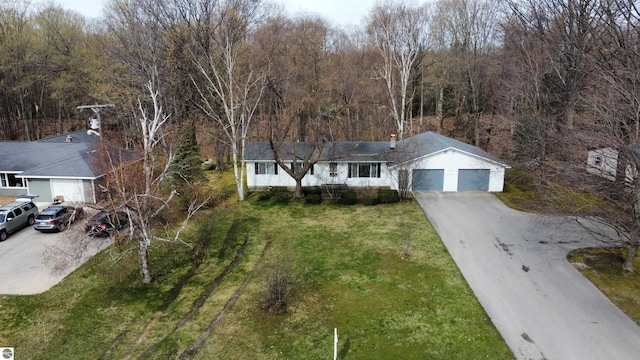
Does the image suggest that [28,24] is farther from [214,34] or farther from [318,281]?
[318,281]

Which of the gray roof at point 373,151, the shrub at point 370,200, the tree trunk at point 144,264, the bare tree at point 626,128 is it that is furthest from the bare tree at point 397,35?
the tree trunk at point 144,264

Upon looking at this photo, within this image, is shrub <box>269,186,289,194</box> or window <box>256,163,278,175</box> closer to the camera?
shrub <box>269,186,289,194</box>

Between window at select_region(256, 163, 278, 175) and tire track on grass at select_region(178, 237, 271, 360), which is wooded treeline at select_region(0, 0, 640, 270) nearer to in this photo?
window at select_region(256, 163, 278, 175)

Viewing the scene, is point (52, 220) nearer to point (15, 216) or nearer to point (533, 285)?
point (15, 216)

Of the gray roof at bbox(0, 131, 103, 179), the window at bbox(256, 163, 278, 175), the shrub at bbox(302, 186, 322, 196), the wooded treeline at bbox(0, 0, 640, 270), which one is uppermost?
the wooded treeline at bbox(0, 0, 640, 270)

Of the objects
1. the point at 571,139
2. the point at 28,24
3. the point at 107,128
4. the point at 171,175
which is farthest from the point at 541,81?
the point at 28,24

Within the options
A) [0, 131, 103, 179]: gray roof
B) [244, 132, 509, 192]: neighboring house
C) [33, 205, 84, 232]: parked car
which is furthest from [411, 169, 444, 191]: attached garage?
[0, 131, 103, 179]: gray roof
